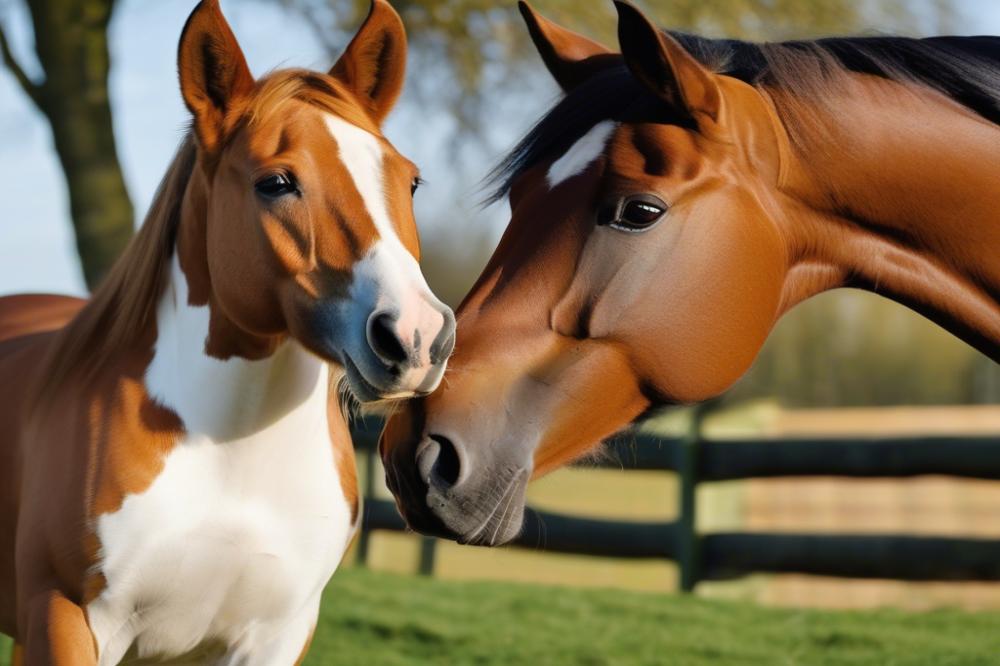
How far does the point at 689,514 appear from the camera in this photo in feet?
25.7

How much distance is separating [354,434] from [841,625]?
14.6 feet

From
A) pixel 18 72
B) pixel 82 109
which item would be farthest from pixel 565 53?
pixel 18 72

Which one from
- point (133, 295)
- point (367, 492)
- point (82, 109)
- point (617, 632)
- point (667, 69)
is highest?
point (667, 69)

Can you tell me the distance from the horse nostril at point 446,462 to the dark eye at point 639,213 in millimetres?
502

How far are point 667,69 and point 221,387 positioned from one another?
1.43 meters

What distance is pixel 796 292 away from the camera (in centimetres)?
238

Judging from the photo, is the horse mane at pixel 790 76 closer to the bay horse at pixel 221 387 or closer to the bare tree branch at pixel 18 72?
the bay horse at pixel 221 387

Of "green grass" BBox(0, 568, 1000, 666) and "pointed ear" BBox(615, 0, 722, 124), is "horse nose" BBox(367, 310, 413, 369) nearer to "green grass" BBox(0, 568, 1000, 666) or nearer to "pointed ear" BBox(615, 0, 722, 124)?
"pointed ear" BBox(615, 0, 722, 124)

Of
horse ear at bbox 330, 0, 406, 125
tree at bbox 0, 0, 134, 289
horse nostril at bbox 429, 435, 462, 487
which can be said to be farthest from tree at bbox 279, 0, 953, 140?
horse nostril at bbox 429, 435, 462, 487

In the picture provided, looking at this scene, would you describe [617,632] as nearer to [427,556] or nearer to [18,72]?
[427,556]

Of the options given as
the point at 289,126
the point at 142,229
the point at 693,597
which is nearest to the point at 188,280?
the point at 142,229

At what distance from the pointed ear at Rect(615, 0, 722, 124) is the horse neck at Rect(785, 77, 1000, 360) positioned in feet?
0.79

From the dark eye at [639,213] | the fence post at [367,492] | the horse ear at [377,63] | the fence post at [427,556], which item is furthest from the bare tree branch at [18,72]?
the dark eye at [639,213]

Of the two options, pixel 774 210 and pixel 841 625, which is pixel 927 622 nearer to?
pixel 841 625
